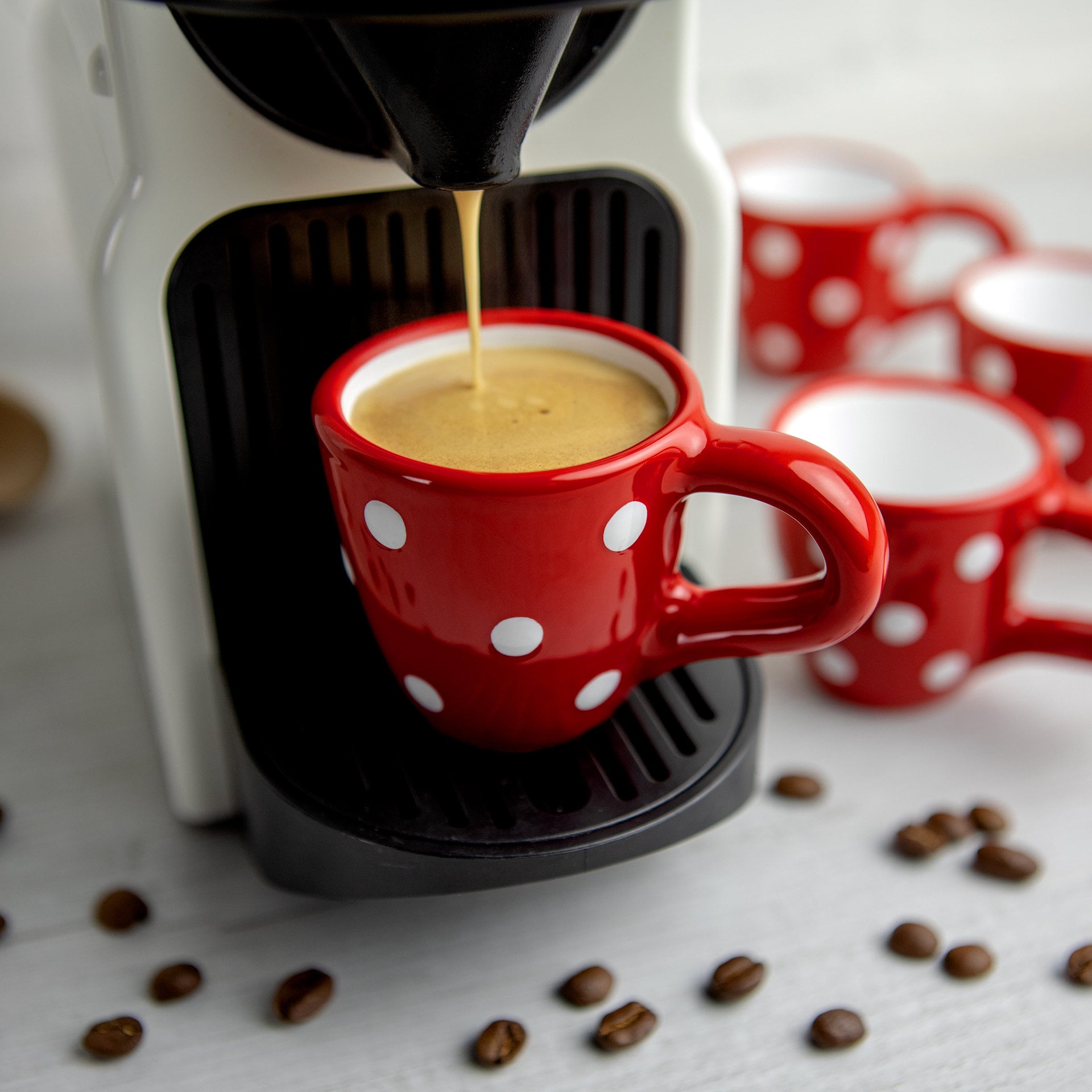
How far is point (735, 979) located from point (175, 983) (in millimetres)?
178

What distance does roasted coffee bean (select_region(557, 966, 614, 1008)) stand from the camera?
393 mm

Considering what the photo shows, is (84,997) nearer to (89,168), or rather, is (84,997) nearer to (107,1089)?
(107,1089)

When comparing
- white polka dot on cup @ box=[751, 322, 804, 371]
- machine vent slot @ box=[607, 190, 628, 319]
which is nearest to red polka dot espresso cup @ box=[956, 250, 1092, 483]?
white polka dot on cup @ box=[751, 322, 804, 371]

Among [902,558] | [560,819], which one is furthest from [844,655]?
[560,819]

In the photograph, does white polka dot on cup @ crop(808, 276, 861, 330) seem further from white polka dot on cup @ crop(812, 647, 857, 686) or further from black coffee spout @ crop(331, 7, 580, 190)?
black coffee spout @ crop(331, 7, 580, 190)

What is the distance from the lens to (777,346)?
728mm

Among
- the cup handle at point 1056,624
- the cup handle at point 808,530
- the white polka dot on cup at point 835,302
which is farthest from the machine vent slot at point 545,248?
the white polka dot on cup at point 835,302

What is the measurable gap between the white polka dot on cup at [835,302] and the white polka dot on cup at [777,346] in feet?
0.06

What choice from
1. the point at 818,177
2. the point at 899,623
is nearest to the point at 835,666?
the point at 899,623

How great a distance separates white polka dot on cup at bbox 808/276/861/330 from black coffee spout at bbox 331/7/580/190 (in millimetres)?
407

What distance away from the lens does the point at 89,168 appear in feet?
1.39

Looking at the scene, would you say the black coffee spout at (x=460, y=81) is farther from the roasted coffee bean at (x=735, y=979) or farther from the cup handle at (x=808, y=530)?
the roasted coffee bean at (x=735, y=979)

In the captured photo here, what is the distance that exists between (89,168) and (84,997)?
0.91ft

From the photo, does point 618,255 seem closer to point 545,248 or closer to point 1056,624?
point 545,248
